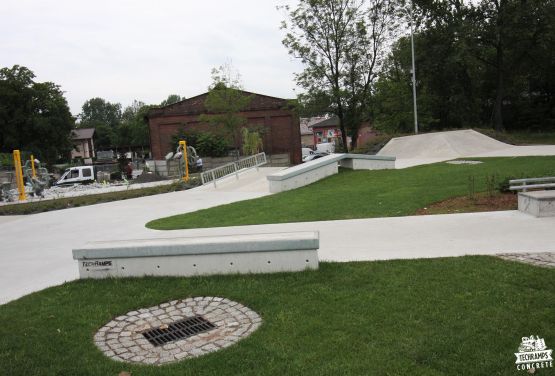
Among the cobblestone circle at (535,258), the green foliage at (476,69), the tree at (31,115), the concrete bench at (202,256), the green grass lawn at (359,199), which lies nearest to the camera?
the cobblestone circle at (535,258)

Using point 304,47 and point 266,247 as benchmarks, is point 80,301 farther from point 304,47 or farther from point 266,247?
point 304,47

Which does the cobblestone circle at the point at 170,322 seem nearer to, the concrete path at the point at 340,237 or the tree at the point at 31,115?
the concrete path at the point at 340,237

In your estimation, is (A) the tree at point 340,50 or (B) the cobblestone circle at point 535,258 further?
(A) the tree at point 340,50

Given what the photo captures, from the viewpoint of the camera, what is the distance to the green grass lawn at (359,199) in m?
10.5

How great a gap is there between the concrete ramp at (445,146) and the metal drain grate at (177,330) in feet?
68.5

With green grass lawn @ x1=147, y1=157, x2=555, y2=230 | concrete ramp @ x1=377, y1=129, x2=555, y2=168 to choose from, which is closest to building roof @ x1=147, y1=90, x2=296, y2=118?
concrete ramp @ x1=377, y1=129, x2=555, y2=168

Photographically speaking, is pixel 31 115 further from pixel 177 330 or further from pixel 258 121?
pixel 177 330

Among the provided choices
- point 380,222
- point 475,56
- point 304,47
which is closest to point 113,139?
point 304,47

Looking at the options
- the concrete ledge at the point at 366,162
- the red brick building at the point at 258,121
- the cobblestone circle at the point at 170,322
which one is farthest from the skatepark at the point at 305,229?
the red brick building at the point at 258,121

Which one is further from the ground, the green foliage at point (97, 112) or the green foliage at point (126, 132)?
the green foliage at point (97, 112)

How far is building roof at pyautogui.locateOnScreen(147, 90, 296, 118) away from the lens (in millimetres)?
43156

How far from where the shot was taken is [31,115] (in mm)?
52844
